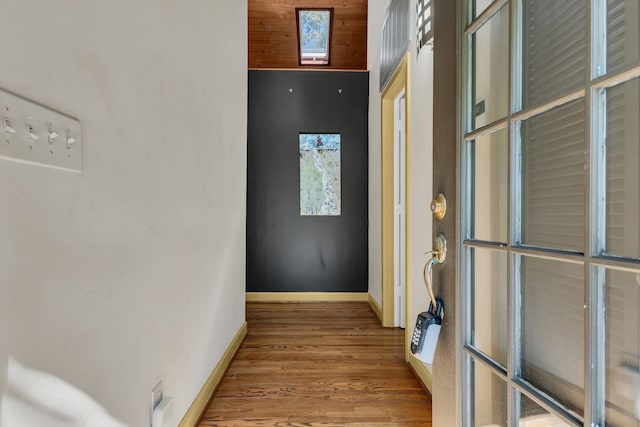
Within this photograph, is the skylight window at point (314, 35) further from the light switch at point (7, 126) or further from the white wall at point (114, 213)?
the light switch at point (7, 126)

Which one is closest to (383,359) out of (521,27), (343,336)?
(343,336)

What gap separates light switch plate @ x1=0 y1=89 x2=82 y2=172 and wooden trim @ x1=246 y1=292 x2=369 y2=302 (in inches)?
138

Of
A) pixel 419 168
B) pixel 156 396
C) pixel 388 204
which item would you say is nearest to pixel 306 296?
pixel 388 204

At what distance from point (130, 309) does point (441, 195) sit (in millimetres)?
928

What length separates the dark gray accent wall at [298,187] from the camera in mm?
4223

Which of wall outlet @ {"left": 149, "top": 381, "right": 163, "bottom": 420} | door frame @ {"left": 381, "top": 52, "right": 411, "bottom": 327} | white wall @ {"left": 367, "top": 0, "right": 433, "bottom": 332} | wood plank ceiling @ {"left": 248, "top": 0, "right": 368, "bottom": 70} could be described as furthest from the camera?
wood plank ceiling @ {"left": 248, "top": 0, "right": 368, "bottom": 70}

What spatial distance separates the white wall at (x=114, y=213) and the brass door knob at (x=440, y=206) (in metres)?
0.84

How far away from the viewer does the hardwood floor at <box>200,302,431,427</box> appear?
1796 millimetres

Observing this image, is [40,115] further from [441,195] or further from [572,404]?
[572,404]

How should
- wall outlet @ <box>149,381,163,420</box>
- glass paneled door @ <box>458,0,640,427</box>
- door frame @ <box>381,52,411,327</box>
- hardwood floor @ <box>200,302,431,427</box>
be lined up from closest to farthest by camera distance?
glass paneled door @ <box>458,0,640,427</box>
wall outlet @ <box>149,381,163,420</box>
hardwood floor @ <box>200,302,431,427</box>
door frame @ <box>381,52,411,327</box>

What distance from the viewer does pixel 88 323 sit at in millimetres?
910

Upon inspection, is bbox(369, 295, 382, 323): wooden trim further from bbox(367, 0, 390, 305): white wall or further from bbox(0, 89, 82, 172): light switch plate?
bbox(0, 89, 82, 172): light switch plate

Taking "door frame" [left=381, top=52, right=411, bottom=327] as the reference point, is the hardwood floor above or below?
below

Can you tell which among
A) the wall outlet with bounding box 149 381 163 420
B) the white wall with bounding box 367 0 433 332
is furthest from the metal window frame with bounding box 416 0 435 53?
the wall outlet with bounding box 149 381 163 420
